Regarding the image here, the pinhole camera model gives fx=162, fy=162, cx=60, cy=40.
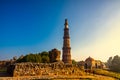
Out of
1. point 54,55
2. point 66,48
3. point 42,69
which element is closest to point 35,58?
point 54,55

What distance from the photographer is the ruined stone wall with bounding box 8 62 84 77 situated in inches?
880

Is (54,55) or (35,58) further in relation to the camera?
(54,55)

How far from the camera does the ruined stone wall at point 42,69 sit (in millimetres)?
22359

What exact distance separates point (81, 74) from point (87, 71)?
227 cm

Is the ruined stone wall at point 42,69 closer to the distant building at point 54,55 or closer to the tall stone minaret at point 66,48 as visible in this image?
the distant building at point 54,55

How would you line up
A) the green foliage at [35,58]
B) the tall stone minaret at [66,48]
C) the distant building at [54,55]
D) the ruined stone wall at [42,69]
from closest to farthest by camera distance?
1. the ruined stone wall at [42,69]
2. the green foliage at [35,58]
3. the distant building at [54,55]
4. the tall stone minaret at [66,48]

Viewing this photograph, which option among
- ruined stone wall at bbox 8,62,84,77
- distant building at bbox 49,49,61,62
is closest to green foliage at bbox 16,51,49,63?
distant building at bbox 49,49,61,62

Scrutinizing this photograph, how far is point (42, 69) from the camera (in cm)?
2406

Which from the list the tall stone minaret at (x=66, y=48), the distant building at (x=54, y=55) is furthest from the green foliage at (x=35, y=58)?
the tall stone minaret at (x=66, y=48)

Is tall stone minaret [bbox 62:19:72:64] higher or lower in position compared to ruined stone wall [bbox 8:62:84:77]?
higher

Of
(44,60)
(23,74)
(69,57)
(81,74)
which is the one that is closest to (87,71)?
(81,74)

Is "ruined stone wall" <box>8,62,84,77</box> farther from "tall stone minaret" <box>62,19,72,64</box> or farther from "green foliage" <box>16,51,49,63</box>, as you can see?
"tall stone minaret" <box>62,19,72,64</box>

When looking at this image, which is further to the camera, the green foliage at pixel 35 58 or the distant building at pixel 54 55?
the distant building at pixel 54 55

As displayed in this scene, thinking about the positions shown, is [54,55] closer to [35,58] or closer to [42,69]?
[35,58]
